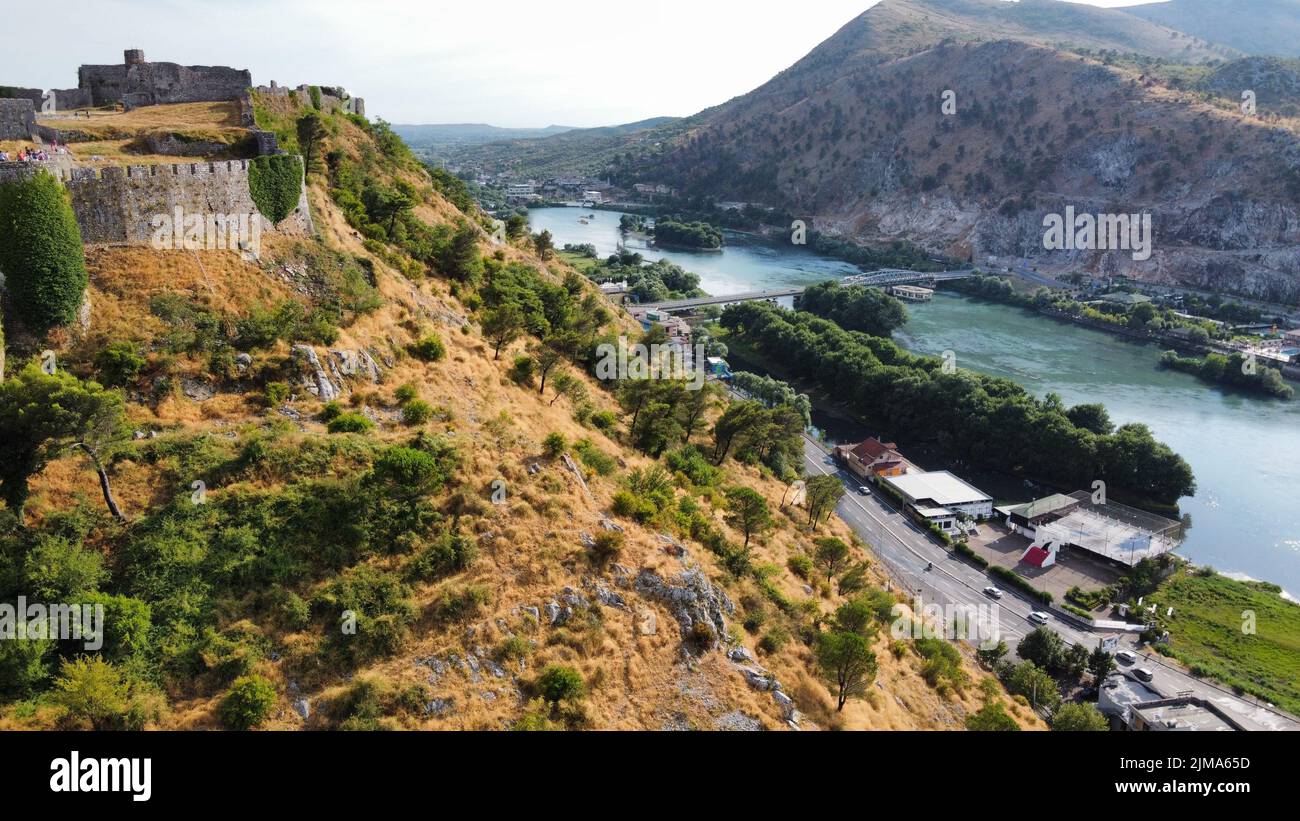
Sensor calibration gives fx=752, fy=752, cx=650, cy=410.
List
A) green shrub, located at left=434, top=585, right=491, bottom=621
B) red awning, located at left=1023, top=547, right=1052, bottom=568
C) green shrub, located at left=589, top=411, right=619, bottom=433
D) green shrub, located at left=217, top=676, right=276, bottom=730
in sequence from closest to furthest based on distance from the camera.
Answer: green shrub, located at left=217, top=676, right=276, bottom=730, green shrub, located at left=434, top=585, right=491, bottom=621, green shrub, located at left=589, top=411, right=619, bottom=433, red awning, located at left=1023, top=547, right=1052, bottom=568

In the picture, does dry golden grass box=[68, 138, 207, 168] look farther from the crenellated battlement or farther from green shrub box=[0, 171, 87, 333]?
green shrub box=[0, 171, 87, 333]

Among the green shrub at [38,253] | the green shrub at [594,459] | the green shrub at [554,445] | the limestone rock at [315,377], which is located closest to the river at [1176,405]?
the green shrub at [594,459]

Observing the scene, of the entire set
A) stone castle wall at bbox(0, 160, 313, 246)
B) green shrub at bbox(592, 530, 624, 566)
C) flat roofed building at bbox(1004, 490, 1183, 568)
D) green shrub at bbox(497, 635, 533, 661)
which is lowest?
flat roofed building at bbox(1004, 490, 1183, 568)

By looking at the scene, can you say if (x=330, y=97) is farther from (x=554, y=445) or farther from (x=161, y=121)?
(x=554, y=445)

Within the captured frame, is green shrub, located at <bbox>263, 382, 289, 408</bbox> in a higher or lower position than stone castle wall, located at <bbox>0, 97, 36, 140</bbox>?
lower

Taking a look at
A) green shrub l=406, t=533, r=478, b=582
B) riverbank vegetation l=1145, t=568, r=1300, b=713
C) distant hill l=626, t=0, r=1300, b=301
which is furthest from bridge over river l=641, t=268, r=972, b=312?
green shrub l=406, t=533, r=478, b=582

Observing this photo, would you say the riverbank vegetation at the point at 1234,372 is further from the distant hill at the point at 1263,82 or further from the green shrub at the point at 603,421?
the distant hill at the point at 1263,82

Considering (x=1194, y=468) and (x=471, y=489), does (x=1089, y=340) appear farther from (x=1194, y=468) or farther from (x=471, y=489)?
(x=471, y=489)

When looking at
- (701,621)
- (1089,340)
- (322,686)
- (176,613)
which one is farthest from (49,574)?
(1089,340)
